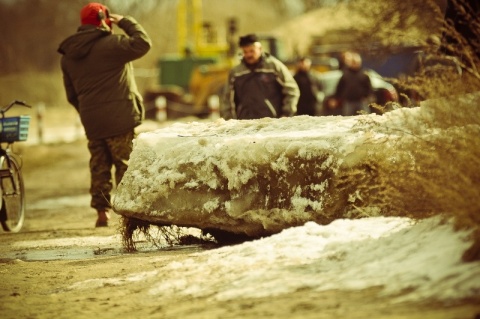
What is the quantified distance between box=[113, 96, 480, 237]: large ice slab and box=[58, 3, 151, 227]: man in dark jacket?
99.5 inches

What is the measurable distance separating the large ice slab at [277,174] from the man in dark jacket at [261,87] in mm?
2968

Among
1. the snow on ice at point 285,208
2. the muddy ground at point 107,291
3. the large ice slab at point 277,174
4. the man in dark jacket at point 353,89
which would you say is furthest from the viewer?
the man in dark jacket at point 353,89

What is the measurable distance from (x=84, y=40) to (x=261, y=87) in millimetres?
1779

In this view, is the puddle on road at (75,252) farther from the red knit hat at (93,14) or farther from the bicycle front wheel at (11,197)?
the red knit hat at (93,14)

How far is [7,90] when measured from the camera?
5375 cm

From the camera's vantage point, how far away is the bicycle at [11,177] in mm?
11570

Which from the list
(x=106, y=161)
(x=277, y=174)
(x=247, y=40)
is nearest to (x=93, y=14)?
(x=106, y=161)

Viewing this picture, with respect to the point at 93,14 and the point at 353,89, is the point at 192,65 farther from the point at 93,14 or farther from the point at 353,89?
the point at 93,14

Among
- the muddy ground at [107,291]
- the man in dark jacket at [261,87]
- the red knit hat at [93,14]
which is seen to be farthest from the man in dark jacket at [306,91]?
the red knit hat at [93,14]

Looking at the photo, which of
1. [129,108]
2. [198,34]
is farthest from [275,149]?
[198,34]

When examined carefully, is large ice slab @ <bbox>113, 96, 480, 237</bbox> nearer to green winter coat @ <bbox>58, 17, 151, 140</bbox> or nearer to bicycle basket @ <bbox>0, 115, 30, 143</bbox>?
green winter coat @ <bbox>58, 17, 151, 140</bbox>

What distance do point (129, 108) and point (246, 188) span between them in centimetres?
333

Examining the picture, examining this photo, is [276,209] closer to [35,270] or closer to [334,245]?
[334,245]

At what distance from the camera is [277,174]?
806 centimetres
